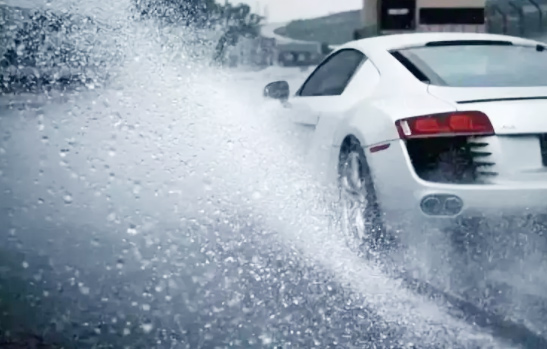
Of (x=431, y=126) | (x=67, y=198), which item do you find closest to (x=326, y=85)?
(x=431, y=126)

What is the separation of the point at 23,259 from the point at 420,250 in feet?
6.89

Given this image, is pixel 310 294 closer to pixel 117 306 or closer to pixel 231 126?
pixel 117 306

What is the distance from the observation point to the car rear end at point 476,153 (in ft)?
14.6

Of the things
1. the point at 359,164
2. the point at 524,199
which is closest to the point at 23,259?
the point at 359,164

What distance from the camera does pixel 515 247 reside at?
5.12m

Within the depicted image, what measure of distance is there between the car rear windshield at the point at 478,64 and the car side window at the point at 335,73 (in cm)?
26

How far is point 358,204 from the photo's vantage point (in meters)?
5.09

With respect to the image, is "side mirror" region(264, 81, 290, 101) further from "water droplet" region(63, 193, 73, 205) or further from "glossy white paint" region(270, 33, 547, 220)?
"water droplet" region(63, 193, 73, 205)

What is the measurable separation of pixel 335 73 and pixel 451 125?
111 cm

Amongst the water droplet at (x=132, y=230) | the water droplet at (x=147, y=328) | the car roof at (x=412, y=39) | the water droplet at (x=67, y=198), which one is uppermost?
the car roof at (x=412, y=39)

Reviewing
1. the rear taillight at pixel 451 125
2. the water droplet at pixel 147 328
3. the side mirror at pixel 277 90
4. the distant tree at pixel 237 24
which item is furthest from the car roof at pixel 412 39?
the water droplet at pixel 147 328

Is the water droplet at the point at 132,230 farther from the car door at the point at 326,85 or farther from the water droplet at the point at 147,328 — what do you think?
the water droplet at the point at 147,328

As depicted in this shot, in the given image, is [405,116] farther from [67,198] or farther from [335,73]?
[67,198]

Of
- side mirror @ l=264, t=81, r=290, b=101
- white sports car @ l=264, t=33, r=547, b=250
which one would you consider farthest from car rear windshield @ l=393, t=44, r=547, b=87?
side mirror @ l=264, t=81, r=290, b=101
